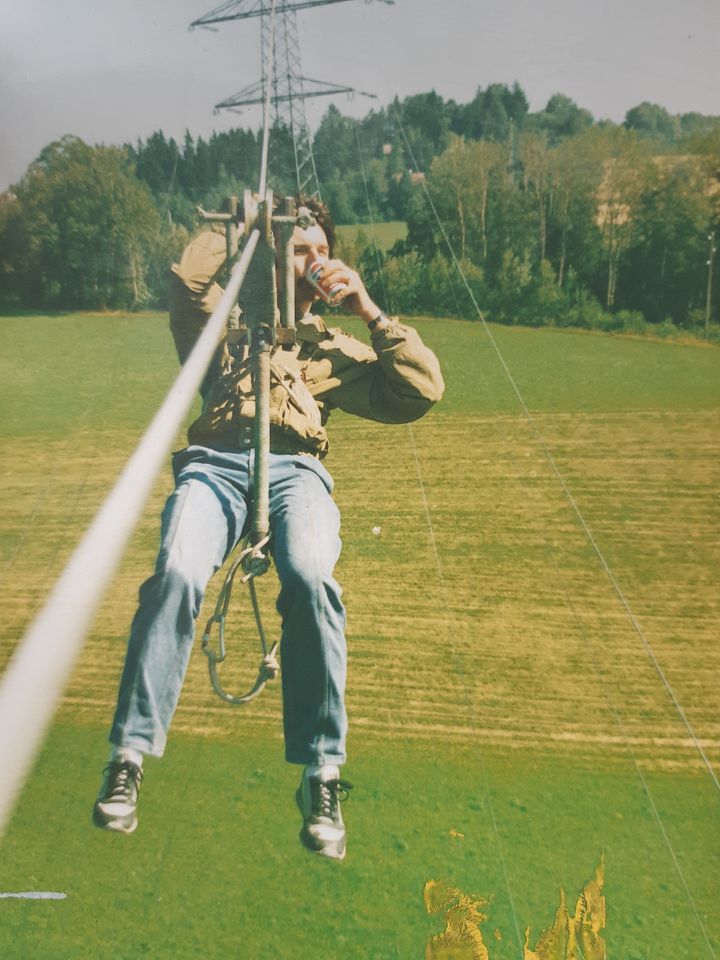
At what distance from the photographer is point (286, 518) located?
165cm

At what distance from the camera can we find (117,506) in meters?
0.89

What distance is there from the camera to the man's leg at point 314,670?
1.59m

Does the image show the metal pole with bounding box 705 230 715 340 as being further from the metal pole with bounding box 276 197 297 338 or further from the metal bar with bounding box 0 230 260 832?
the metal bar with bounding box 0 230 260 832

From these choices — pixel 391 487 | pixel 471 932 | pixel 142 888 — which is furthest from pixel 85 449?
pixel 471 932

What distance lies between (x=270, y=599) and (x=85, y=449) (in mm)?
739

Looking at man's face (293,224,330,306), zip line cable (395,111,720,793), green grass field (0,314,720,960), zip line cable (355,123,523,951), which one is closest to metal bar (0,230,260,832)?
man's face (293,224,330,306)

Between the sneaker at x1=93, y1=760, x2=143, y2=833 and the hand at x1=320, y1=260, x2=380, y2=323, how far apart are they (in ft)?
3.14

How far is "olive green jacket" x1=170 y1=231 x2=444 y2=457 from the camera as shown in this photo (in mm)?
1755

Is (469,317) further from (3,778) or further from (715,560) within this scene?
(3,778)

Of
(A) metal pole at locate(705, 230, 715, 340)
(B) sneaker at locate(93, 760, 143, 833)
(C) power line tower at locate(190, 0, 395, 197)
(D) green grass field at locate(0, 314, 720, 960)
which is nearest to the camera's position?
(B) sneaker at locate(93, 760, 143, 833)

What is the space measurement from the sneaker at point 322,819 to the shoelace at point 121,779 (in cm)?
33

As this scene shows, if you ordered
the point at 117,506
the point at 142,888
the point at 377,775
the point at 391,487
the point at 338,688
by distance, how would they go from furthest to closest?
the point at 391,487
the point at 377,775
the point at 142,888
the point at 338,688
the point at 117,506

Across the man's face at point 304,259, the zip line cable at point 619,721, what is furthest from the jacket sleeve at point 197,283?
the zip line cable at point 619,721

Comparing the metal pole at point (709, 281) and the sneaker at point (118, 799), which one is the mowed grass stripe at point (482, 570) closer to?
the metal pole at point (709, 281)
